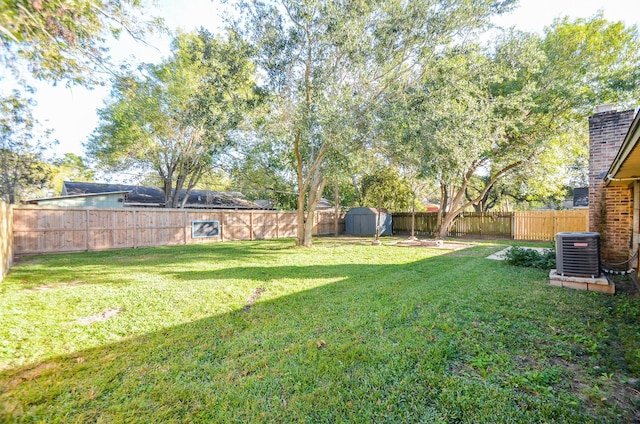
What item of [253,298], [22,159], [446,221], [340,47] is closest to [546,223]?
[446,221]

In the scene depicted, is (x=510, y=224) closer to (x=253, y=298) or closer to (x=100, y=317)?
(x=253, y=298)

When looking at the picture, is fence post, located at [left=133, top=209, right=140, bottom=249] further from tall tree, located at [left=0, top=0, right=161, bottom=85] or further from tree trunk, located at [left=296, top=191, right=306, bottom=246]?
tall tree, located at [left=0, top=0, right=161, bottom=85]

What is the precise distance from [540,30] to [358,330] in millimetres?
15513

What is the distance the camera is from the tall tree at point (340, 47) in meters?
7.78

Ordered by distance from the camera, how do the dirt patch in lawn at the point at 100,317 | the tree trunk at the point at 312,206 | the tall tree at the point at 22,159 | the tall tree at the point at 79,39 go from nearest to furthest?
the tall tree at the point at 79,39 → the dirt patch in lawn at the point at 100,317 → the tree trunk at the point at 312,206 → the tall tree at the point at 22,159

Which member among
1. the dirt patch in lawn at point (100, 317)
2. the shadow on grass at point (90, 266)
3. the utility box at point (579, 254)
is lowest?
the shadow on grass at point (90, 266)

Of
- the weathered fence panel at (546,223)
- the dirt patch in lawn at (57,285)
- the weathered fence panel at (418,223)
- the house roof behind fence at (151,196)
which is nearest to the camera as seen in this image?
the dirt patch in lawn at (57,285)

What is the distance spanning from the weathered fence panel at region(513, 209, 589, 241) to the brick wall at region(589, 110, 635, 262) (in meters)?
7.64

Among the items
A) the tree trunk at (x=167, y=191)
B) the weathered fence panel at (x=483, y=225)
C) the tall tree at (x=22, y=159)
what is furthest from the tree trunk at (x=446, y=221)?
the tall tree at (x=22, y=159)

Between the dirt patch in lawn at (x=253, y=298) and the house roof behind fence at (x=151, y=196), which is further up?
the house roof behind fence at (x=151, y=196)

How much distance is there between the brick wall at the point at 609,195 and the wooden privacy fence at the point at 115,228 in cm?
1353

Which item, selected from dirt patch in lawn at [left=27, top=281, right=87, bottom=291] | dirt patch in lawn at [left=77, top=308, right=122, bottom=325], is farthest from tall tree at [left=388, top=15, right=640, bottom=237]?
dirt patch in lawn at [left=27, top=281, right=87, bottom=291]

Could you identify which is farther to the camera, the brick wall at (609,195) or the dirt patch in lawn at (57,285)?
the brick wall at (609,195)

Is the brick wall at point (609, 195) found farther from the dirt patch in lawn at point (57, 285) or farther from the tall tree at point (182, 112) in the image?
the dirt patch in lawn at point (57, 285)
